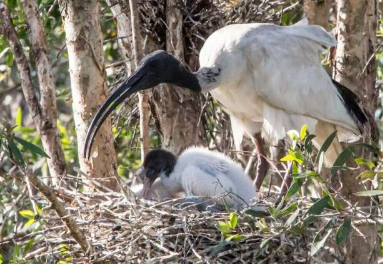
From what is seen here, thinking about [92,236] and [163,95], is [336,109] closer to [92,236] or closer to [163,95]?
[163,95]

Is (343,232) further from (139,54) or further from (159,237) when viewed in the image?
(139,54)

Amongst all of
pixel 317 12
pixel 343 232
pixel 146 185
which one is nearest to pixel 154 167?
pixel 146 185

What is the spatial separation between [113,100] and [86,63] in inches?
11.0

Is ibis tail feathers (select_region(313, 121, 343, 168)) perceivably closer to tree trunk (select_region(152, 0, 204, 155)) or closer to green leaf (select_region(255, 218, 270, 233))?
tree trunk (select_region(152, 0, 204, 155))

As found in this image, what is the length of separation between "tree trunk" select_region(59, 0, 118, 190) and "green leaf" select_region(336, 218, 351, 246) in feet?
5.13

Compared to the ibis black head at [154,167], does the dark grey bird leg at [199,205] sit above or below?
below

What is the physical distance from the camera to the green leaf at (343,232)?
5.04 meters

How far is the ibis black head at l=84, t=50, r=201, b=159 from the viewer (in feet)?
19.7

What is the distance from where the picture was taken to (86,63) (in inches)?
238

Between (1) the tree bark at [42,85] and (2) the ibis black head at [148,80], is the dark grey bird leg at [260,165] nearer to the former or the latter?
(2) the ibis black head at [148,80]

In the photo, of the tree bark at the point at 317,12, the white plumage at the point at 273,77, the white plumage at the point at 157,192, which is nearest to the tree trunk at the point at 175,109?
the white plumage at the point at 273,77

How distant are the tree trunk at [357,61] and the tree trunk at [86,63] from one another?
1761mm

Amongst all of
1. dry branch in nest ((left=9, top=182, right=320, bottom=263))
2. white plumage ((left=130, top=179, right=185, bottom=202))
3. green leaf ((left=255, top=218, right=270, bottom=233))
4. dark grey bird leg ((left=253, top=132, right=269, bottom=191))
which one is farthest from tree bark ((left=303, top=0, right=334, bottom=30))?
green leaf ((left=255, top=218, right=270, bottom=233))

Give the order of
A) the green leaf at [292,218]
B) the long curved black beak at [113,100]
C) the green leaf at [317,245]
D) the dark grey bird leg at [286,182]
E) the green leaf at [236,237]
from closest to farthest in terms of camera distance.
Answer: the green leaf at [317,245], the green leaf at [292,218], the green leaf at [236,237], the long curved black beak at [113,100], the dark grey bird leg at [286,182]
